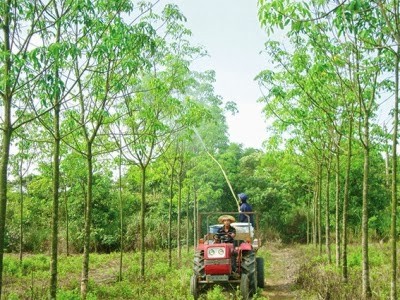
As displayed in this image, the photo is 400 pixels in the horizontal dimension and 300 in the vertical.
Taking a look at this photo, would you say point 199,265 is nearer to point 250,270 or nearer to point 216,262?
point 216,262

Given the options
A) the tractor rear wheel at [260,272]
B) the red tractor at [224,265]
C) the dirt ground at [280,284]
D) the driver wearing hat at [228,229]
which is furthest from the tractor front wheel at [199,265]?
the tractor rear wheel at [260,272]

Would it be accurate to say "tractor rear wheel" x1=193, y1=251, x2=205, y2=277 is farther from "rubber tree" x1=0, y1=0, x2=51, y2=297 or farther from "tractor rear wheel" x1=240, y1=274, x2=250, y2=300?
"rubber tree" x1=0, y1=0, x2=51, y2=297

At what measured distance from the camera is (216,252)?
10.7 metres

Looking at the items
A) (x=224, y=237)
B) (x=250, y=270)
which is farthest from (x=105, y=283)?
(x=250, y=270)

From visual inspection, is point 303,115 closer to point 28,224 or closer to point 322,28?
point 322,28

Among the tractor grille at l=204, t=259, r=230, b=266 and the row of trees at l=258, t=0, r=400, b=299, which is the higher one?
the row of trees at l=258, t=0, r=400, b=299

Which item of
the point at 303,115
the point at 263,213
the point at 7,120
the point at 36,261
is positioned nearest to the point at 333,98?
the point at 303,115

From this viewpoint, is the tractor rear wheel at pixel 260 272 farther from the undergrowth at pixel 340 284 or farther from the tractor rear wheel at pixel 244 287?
the tractor rear wheel at pixel 244 287

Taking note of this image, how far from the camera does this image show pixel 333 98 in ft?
41.9

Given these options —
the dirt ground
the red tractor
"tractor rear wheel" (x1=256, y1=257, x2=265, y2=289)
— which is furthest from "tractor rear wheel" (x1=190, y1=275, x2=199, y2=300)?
"tractor rear wheel" (x1=256, y1=257, x2=265, y2=289)

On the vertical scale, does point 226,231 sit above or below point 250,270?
above

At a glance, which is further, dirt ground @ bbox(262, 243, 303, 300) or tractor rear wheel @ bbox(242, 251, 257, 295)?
dirt ground @ bbox(262, 243, 303, 300)

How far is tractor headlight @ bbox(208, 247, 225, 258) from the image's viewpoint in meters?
10.7

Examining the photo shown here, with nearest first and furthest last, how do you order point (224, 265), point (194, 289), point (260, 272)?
point (224, 265) < point (194, 289) < point (260, 272)
